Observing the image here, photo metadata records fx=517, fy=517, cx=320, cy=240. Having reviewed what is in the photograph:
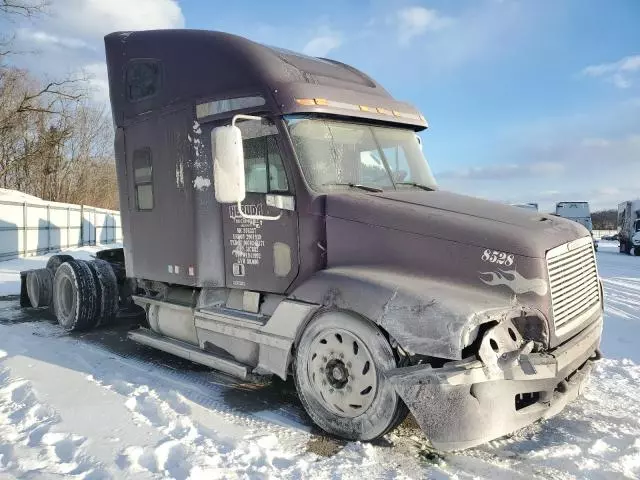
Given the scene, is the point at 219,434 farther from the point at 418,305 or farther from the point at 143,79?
the point at 143,79

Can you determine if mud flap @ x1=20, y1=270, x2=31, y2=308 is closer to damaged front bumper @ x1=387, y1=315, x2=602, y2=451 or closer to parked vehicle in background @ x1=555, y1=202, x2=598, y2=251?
damaged front bumper @ x1=387, y1=315, x2=602, y2=451

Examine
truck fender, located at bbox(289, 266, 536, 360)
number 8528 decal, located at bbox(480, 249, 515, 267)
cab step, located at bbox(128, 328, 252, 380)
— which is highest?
number 8528 decal, located at bbox(480, 249, 515, 267)

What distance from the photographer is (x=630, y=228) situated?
28297 mm

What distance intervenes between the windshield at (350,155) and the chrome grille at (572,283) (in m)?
1.46

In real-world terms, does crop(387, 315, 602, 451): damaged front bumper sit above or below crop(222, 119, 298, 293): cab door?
below

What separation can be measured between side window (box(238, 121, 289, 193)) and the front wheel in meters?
1.27

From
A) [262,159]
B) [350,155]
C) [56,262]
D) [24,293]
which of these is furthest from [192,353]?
[24,293]

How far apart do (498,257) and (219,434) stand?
2.42 m

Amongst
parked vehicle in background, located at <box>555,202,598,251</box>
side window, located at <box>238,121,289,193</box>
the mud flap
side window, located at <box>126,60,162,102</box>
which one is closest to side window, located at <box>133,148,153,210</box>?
side window, located at <box>126,60,162,102</box>

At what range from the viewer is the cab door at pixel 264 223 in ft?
14.6

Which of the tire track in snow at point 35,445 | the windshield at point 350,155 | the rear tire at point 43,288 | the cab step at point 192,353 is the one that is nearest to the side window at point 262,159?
the windshield at point 350,155

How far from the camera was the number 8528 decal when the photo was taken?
3.57 metres

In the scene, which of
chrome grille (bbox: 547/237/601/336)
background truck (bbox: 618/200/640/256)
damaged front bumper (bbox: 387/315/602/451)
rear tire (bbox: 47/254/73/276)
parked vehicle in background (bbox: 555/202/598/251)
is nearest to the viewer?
damaged front bumper (bbox: 387/315/602/451)

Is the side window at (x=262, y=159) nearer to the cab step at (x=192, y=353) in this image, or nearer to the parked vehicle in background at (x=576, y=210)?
the cab step at (x=192, y=353)
